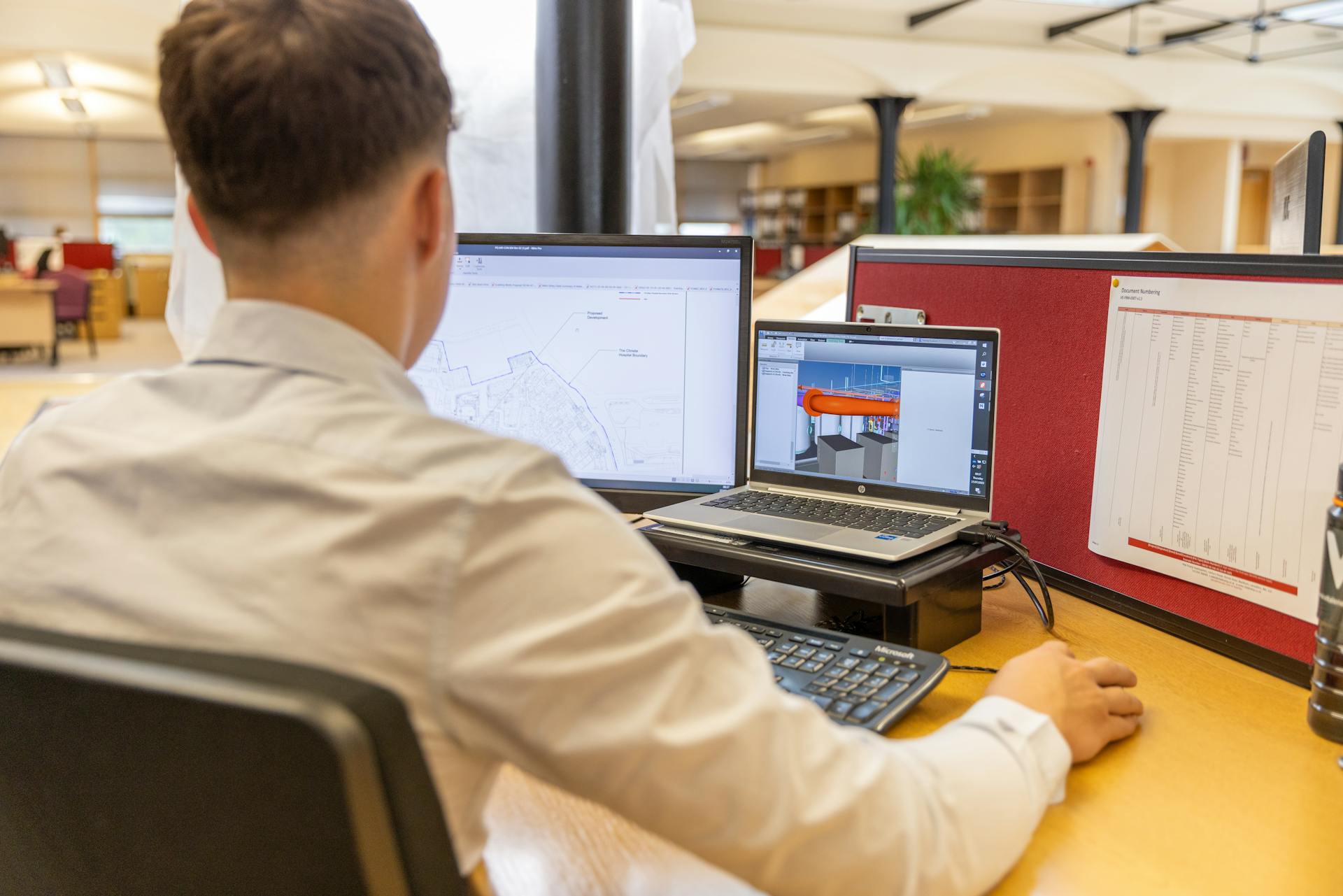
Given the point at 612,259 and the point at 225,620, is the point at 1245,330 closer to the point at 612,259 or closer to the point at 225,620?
the point at 612,259

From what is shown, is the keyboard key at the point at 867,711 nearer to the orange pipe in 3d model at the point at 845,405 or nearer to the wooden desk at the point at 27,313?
the orange pipe in 3d model at the point at 845,405

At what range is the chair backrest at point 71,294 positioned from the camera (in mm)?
10219

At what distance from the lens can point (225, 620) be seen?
0.51m

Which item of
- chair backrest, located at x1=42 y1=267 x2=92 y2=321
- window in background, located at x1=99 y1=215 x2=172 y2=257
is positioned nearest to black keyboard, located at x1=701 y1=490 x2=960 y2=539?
chair backrest, located at x1=42 y1=267 x2=92 y2=321

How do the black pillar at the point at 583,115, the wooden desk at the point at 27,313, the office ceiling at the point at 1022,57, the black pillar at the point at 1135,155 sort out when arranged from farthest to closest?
the black pillar at the point at 1135,155 < the wooden desk at the point at 27,313 < the office ceiling at the point at 1022,57 < the black pillar at the point at 583,115

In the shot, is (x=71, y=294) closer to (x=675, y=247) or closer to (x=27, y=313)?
(x=27, y=313)

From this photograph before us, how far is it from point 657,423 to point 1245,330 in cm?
69

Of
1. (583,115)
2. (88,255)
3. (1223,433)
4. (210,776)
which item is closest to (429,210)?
(210,776)

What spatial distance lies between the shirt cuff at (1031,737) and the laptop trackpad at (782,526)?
0.41 metres

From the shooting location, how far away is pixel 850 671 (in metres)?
0.95

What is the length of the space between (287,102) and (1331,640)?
924 millimetres

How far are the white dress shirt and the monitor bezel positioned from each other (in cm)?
78

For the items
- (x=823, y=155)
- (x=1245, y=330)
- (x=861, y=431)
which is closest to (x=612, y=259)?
(x=861, y=431)

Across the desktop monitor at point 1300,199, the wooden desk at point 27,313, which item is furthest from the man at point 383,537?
the wooden desk at point 27,313
